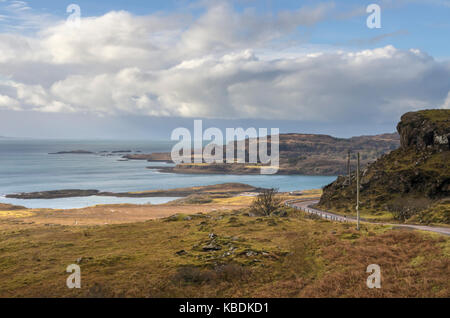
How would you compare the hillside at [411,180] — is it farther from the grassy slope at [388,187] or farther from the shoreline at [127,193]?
the shoreline at [127,193]

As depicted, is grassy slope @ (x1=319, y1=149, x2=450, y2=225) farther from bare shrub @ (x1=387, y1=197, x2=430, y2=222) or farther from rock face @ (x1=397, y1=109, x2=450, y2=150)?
rock face @ (x1=397, y1=109, x2=450, y2=150)

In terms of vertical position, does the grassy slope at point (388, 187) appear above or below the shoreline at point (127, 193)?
above

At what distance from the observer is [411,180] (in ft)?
192

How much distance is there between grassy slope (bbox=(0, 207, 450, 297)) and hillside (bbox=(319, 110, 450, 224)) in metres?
22.6

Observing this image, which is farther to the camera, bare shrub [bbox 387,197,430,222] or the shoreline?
the shoreline

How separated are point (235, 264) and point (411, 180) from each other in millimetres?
46549

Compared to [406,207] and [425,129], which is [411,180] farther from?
[425,129]

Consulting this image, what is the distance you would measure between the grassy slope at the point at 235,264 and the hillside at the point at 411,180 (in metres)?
22.6

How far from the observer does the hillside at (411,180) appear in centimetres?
5241

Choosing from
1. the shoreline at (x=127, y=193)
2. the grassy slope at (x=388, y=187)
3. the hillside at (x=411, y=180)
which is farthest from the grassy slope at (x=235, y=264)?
the shoreline at (x=127, y=193)

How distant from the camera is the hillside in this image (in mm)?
52406

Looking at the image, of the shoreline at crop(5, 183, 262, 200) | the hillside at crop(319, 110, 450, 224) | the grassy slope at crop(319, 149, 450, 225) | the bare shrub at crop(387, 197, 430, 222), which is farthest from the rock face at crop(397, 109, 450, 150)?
the shoreline at crop(5, 183, 262, 200)
